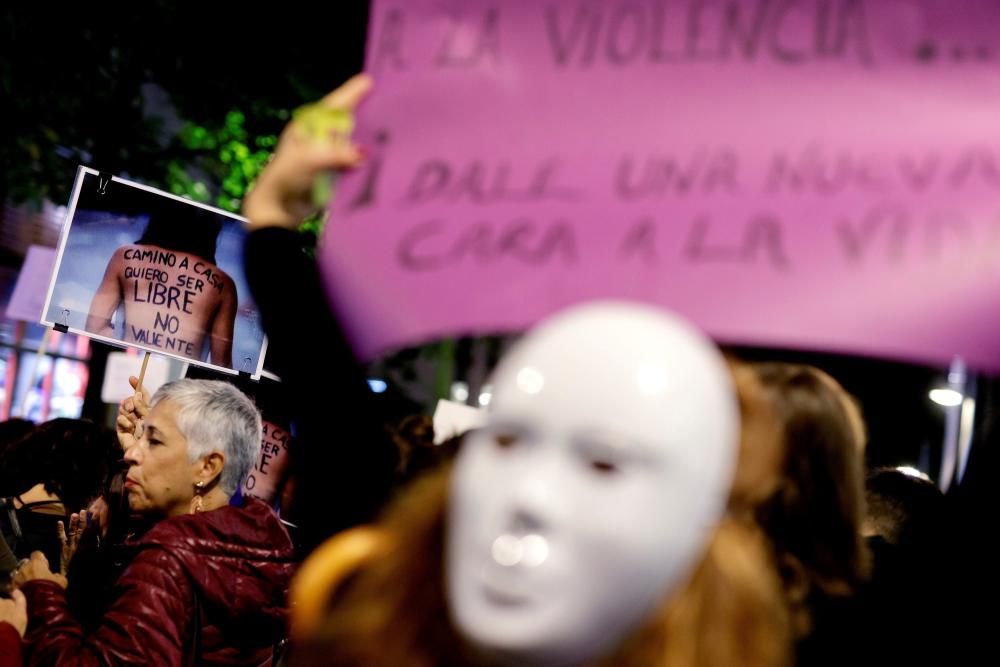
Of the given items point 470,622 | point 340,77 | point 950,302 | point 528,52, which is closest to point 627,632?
point 470,622

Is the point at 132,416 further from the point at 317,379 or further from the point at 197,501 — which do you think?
the point at 317,379

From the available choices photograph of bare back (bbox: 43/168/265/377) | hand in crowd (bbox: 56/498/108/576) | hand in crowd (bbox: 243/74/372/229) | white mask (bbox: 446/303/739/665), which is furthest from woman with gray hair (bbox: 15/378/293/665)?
white mask (bbox: 446/303/739/665)

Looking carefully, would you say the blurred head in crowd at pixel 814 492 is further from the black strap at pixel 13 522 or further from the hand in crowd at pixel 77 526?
Answer: the black strap at pixel 13 522

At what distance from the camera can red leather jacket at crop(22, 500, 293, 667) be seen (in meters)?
2.18

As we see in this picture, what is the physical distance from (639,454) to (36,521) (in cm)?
260

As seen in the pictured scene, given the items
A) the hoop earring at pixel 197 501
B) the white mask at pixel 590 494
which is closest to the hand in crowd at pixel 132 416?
the hoop earring at pixel 197 501

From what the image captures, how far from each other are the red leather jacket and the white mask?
1.50 metres

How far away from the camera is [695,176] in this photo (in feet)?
3.75

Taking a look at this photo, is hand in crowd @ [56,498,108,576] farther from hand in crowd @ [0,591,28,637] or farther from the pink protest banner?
the pink protest banner

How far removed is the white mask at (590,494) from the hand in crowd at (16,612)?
1.69 meters

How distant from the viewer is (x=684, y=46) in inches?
47.3

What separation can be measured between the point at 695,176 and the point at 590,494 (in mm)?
428

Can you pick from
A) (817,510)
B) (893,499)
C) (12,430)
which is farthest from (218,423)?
(817,510)

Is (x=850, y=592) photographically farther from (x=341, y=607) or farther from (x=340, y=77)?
(x=340, y=77)
